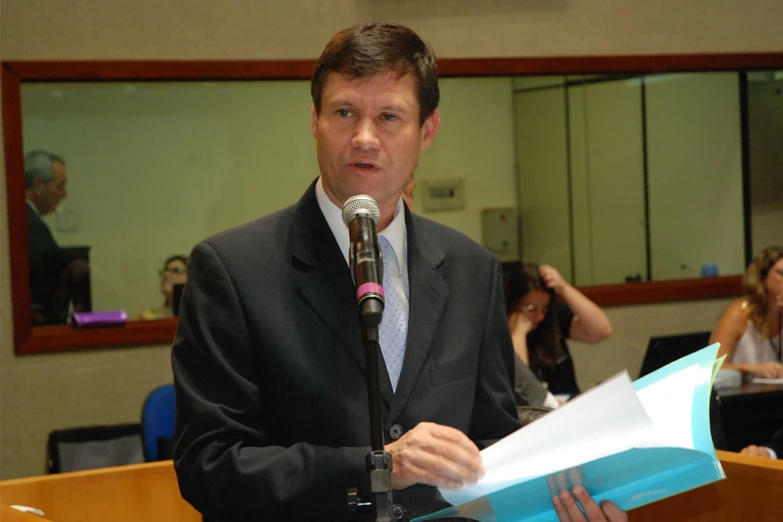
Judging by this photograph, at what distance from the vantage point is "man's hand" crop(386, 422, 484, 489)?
1.45m

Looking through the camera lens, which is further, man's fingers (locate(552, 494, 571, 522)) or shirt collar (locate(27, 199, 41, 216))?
shirt collar (locate(27, 199, 41, 216))

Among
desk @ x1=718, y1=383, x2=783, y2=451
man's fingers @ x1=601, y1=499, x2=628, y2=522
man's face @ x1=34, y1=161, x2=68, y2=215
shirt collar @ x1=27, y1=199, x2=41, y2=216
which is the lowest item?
desk @ x1=718, y1=383, x2=783, y2=451

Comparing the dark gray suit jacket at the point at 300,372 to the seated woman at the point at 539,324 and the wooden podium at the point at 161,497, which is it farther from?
the seated woman at the point at 539,324

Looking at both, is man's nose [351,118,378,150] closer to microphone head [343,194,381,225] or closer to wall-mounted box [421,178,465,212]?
microphone head [343,194,381,225]

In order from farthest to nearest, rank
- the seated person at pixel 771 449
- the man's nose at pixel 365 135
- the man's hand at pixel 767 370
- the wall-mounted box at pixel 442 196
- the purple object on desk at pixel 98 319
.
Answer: the wall-mounted box at pixel 442 196
the purple object on desk at pixel 98 319
the man's hand at pixel 767 370
the seated person at pixel 771 449
the man's nose at pixel 365 135

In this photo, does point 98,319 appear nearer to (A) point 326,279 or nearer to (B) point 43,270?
(B) point 43,270

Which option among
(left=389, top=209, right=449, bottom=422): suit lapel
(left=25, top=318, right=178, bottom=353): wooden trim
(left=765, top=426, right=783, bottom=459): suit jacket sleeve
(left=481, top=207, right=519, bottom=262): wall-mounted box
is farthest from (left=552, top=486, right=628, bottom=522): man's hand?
(left=481, top=207, right=519, bottom=262): wall-mounted box

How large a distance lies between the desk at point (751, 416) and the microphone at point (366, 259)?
3.28m

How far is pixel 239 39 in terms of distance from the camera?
566 cm

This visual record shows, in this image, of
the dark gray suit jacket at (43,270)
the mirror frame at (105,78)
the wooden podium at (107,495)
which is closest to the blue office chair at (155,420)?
the wooden podium at (107,495)

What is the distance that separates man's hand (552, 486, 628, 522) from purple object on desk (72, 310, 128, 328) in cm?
420

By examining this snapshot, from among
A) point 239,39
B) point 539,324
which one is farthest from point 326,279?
point 239,39

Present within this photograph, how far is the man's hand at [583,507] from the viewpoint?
1601 millimetres

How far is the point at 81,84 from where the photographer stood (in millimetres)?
5461
